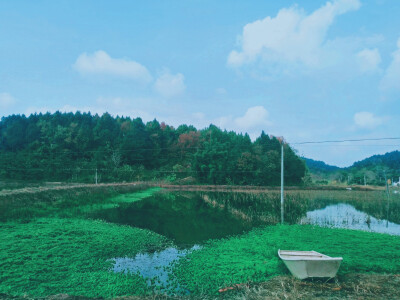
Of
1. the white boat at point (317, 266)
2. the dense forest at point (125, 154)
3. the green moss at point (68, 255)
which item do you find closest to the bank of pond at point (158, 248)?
the green moss at point (68, 255)

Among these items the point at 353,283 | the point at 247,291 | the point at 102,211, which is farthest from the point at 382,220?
the point at 102,211

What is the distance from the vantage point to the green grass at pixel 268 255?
7.34 metres

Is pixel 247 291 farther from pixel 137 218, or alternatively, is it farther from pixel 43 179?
pixel 43 179

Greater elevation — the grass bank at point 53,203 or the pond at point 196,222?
the grass bank at point 53,203

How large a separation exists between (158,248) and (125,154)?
4754 centimetres

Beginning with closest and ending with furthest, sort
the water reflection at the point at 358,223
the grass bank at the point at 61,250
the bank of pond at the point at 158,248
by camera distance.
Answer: the grass bank at the point at 61,250 → the bank of pond at the point at 158,248 → the water reflection at the point at 358,223

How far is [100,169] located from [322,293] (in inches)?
1826

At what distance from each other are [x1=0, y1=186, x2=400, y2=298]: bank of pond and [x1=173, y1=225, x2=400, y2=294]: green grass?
31 mm

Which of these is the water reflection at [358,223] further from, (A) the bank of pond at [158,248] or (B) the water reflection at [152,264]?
(B) the water reflection at [152,264]

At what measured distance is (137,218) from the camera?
1658 centimetres

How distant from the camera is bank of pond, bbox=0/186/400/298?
6.95 meters

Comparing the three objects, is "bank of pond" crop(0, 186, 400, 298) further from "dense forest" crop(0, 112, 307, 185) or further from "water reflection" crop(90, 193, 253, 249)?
"dense forest" crop(0, 112, 307, 185)

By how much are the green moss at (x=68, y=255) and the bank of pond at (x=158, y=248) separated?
0.03 meters

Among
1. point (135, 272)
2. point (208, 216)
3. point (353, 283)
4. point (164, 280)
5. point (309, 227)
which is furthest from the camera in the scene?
point (208, 216)
